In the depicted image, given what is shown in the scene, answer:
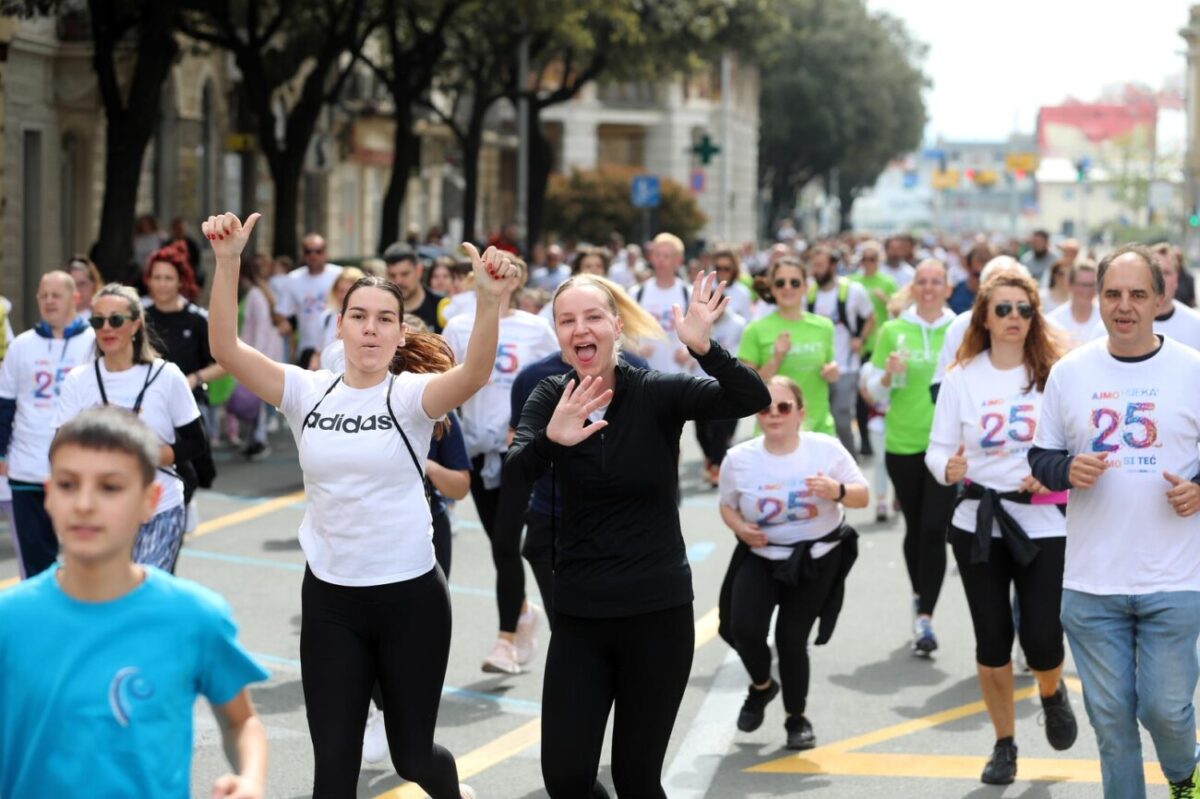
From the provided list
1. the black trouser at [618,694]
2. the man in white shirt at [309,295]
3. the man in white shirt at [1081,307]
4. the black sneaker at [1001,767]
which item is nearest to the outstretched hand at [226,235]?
the black trouser at [618,694]

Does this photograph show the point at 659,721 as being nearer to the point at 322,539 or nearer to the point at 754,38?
the point at 322,539

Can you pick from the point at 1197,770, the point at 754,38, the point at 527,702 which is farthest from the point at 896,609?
the point at 754,38

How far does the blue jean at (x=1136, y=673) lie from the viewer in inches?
234

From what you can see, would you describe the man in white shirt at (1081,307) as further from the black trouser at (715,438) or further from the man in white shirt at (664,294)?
the black trouser at (715,438)

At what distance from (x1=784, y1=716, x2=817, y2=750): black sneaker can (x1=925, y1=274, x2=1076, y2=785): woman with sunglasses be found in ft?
2.54

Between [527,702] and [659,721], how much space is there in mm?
3183

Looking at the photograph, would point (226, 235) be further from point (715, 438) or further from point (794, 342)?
point (715, 438)

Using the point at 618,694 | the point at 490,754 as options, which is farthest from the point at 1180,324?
the point at 618,694

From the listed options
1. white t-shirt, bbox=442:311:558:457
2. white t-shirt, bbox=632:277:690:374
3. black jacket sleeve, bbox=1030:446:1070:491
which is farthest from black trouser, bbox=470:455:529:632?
white t-shirt, bbox=632:277:690:374

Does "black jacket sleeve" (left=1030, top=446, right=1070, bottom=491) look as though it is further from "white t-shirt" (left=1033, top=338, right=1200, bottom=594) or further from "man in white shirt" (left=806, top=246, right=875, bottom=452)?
"man in white shirt" (left=806, top=246, right=875, bottom=452)

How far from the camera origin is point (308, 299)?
1734 centimetres

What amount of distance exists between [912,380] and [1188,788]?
14.1 feet

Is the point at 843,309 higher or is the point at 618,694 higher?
the point at 843,309

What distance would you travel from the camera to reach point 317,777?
5.63 m
